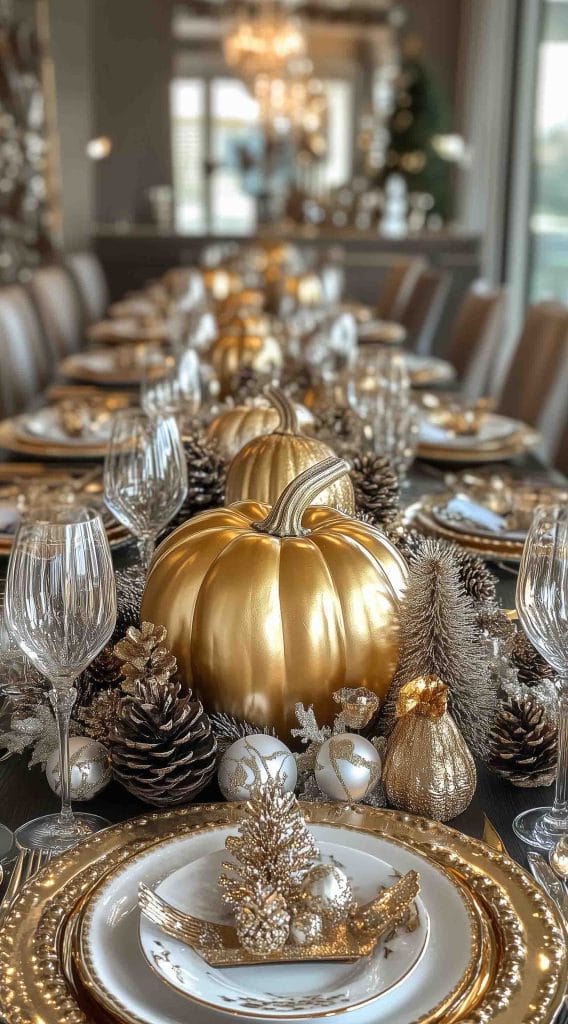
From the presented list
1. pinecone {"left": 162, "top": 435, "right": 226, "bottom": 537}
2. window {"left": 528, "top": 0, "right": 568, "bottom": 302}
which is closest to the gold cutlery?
pinecone {"left": 162, "top": 435, "right": 226, "bottom": 537}

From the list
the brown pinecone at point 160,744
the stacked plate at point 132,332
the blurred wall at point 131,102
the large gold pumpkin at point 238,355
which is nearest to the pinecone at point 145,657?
the brown pinecone at point 160,744

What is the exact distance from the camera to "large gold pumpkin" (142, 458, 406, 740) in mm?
811

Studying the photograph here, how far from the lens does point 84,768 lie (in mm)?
776

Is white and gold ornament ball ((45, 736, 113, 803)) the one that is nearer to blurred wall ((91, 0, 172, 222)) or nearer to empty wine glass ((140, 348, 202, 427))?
empty wine glass ((140, 348, 202, 427))

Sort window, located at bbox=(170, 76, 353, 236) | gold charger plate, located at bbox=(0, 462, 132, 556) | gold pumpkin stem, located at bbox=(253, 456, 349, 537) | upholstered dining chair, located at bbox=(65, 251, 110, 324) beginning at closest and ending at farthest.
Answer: gold pumpkin stem, located at bbox=(253, 456, 349, 537) → gold charger plate, located at bbox=(0, 462, 132, 556) → upholstered dining chair, located at bbox=(65, 251, 110, 324) → window, located at bbox=(170, 76, 353, 236)

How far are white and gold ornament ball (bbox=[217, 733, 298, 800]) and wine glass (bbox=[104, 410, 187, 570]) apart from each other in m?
0.35

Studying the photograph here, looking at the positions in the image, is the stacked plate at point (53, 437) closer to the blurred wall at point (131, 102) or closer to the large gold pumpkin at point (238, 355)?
the large gold pumpkin at point (238, 355)

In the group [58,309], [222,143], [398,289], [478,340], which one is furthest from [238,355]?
[222,143]

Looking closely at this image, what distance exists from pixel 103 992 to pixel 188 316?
2238 millimetres

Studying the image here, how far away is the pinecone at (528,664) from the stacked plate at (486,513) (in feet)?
1.26

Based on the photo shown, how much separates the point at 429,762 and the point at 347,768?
5 centimetres

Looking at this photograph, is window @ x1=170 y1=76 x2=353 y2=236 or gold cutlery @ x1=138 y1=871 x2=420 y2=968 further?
window @ x1=170 y1=76 x2=353 y2=236

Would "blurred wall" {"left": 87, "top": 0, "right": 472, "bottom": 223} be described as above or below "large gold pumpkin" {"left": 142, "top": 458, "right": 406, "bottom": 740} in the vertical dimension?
above

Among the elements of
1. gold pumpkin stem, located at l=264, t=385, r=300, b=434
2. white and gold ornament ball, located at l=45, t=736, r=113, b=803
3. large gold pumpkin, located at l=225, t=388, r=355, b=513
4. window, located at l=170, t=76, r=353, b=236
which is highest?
window, located at l=170, t=76, r=353, b=236
